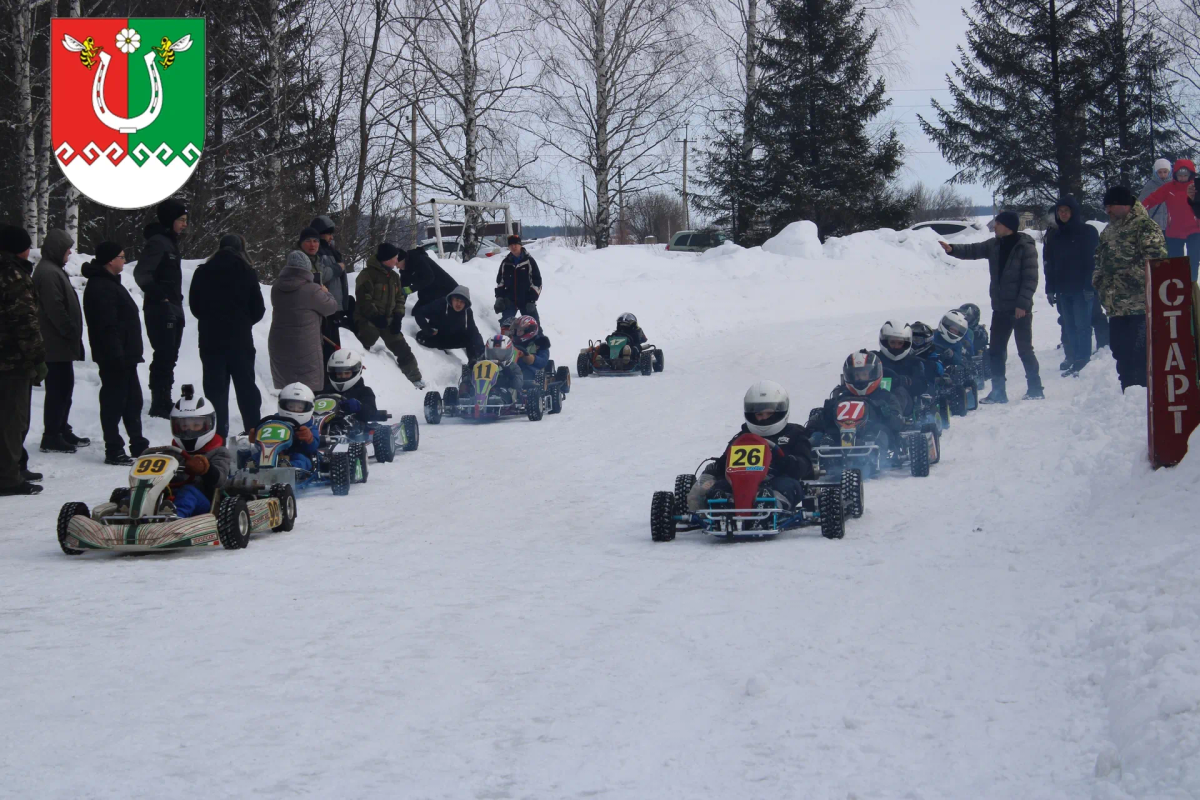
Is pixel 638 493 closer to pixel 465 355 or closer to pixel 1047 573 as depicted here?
pixel 1047 573

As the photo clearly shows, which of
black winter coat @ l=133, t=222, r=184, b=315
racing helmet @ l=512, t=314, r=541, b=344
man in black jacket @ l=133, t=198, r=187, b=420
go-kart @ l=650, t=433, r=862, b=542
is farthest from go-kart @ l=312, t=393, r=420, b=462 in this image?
racing helmet @ l=512, t=314, r=541, b=344

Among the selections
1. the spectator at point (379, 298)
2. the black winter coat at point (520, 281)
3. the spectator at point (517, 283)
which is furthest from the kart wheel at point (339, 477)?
the black winter coat at point (520, 281)

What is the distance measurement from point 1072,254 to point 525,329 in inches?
293

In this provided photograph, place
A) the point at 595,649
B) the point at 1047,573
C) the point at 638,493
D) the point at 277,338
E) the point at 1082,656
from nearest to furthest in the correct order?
the point at 1082,656
the point at 595,649
the point at 1047,573
the point at 638,493
the point at 277,338

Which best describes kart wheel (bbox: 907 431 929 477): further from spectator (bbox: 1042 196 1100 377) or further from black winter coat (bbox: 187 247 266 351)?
black winter coat (bbox: 187 247 266 351)

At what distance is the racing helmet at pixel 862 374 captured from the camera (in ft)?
37.1

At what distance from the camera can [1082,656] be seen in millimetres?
5219

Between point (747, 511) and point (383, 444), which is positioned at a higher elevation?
point (383, 444)

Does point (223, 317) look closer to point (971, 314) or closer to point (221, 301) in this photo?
point (221, 301)

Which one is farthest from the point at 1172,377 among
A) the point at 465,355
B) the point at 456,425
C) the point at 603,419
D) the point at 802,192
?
the point at 802,192

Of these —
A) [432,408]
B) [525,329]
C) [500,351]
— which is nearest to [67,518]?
[432,408]

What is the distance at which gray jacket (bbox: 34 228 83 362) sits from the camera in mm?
11742

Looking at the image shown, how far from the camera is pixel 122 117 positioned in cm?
1769

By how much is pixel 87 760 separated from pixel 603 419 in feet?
36.4
